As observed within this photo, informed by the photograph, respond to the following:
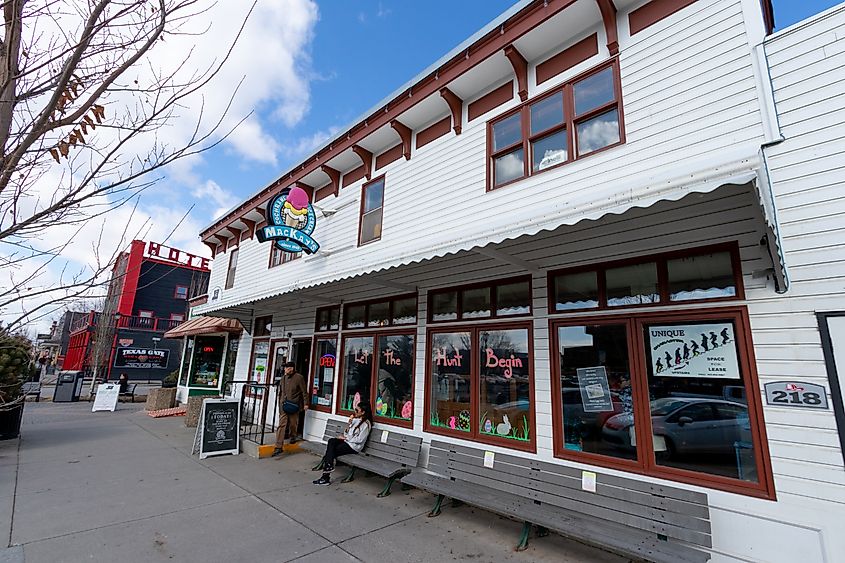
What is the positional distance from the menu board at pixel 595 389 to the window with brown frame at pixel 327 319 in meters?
5.72

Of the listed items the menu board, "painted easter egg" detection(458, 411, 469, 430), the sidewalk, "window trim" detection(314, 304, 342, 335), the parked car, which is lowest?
the sidewalk

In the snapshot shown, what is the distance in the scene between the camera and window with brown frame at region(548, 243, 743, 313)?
165 inches

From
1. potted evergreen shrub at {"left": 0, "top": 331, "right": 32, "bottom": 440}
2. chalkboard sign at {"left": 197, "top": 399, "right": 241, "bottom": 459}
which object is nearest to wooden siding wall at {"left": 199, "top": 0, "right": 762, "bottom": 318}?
chalkboard sign at {"left": 197, "top": 399, "right": 241, "bottom": 459}

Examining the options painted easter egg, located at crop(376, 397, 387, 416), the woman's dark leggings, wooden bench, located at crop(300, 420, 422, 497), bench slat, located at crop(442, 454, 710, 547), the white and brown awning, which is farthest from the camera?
the white and brown awning

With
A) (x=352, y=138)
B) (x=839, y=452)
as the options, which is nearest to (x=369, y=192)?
(x=352, y=138)

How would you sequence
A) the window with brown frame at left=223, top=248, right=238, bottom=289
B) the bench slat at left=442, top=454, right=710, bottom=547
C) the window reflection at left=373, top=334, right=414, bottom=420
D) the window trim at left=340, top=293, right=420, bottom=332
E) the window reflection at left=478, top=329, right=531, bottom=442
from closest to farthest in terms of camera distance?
the bench slat at left=442, top=454, right=710, bottom=547
the window reflection at left=478, top=329, right=531, bottom=442
the window reflection at left=373, top=334, right=414, bottom=420
the window trim at left=340, top=293, right=420, bottom=332
the window with brown frame at left=223, top=248, right=238, bottom=289

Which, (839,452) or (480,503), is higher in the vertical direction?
(839,452)

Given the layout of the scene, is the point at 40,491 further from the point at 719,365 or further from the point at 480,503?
the point at 719,365

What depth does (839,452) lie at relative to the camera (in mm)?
3336

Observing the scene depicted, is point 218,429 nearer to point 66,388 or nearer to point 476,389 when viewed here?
point 476,389

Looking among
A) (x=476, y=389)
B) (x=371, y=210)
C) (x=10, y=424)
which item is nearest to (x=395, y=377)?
(x=476, y=389)

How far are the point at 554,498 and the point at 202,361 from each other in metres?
14.3

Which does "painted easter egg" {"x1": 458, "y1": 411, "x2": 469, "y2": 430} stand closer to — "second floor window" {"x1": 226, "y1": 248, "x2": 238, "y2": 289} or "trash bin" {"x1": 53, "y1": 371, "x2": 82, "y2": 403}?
"second floor window" {"x1": 226, "y1": 248, "x2": 238, "y2": 289}

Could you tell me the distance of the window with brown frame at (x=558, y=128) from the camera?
17.4 feet
